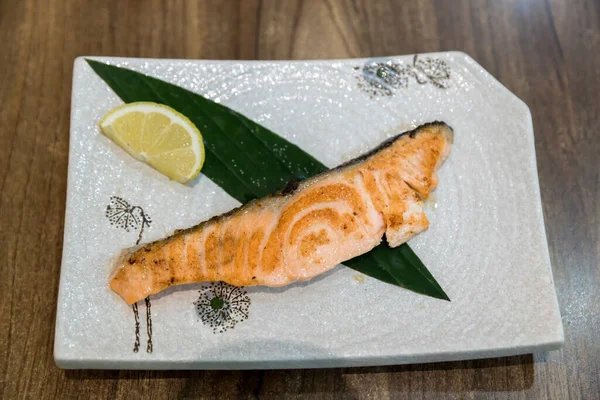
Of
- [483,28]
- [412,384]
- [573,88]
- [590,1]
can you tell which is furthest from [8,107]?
[590,1]

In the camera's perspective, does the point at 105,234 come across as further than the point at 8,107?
No

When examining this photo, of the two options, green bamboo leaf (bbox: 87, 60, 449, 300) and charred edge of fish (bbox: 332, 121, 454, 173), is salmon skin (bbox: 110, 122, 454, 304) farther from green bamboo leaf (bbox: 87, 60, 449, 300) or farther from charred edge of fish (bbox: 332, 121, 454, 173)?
green bamboo leaf (bbox: 87, 60, 449, 300)

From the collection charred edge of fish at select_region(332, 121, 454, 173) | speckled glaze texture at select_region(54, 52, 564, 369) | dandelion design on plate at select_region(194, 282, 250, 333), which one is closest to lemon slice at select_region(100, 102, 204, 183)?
speckled glaze texture at select_region(54, 52, 564, 369)

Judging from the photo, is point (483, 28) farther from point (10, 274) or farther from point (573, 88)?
point (10, 274)

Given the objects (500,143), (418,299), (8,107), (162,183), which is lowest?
(418,299)

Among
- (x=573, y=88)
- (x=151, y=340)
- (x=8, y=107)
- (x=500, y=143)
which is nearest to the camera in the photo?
(x=151, y=340)

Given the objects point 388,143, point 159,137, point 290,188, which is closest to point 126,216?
point 159,137

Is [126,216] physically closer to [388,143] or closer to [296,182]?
[296,182]

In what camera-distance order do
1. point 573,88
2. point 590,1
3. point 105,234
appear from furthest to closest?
point 590,1
point 573,88
point 105,234
